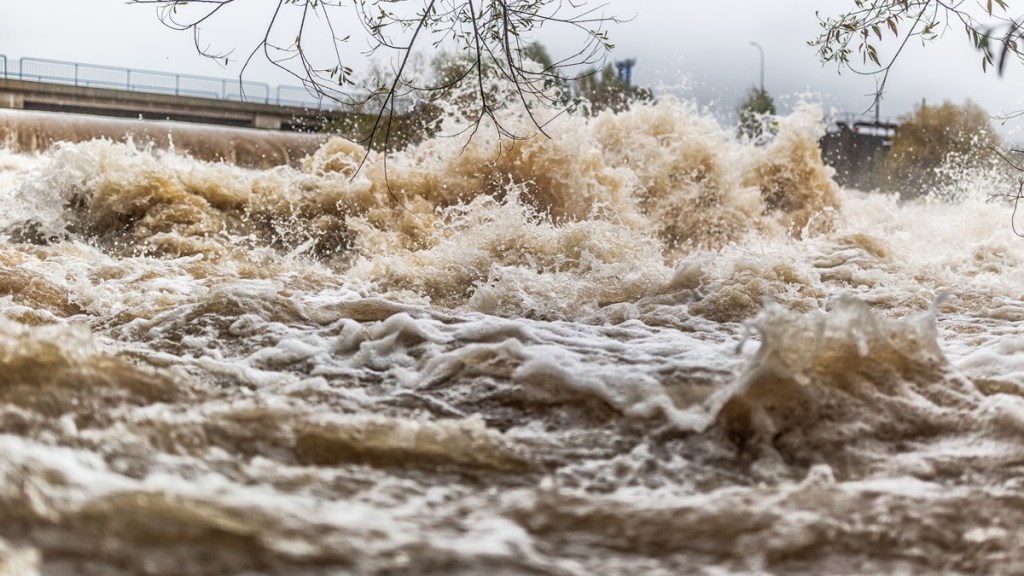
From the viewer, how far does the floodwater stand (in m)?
1.78

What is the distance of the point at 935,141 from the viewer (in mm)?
33219

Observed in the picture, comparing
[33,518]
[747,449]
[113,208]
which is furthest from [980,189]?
[33,518]

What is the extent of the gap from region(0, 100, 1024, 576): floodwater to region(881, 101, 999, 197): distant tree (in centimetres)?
2291

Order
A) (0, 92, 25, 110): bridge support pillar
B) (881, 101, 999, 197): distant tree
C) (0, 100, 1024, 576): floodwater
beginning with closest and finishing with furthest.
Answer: (0, 100, 1024, 576): floodwater
(0, 92, 25, 110): bridge support pillar
(881, 101, 999, 197): distant tree

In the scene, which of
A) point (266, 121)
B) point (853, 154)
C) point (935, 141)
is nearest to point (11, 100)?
point (266, 121)

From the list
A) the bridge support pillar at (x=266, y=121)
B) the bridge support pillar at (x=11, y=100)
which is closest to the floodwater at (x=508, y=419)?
the bridge support pillar at (x=11, y=100)

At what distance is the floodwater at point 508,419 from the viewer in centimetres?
178

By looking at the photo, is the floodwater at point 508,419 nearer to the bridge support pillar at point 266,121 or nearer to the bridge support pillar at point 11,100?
the bridge support pillar at point 11,100

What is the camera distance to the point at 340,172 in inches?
377

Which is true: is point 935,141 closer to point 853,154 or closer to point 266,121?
point 853,154

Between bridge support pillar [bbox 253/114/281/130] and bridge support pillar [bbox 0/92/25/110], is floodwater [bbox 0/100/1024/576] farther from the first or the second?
bridge support pillar [bbox 253/114/281/130]

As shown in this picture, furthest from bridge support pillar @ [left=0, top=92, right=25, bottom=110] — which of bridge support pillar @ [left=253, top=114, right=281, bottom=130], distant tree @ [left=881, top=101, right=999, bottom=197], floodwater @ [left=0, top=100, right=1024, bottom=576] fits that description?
distant tree @ [left=881, top=101, right=999, bottom=197]

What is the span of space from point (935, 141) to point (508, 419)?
34427mm

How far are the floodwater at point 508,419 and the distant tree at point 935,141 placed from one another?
22910mm
